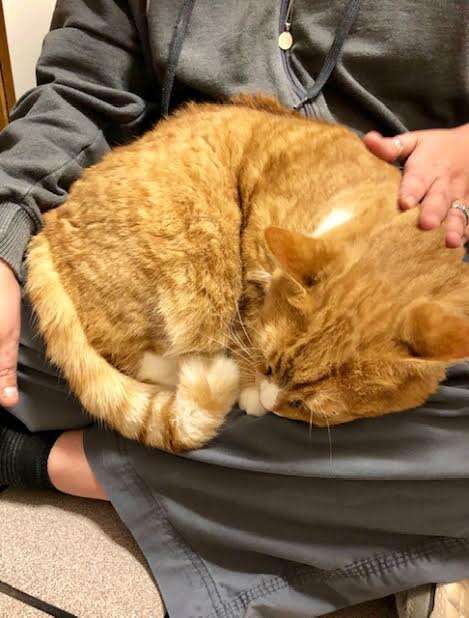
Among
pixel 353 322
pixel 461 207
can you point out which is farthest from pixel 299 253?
pixel 461 207

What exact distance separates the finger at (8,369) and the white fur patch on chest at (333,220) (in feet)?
1.84

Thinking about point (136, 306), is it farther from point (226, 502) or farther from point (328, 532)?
point (328, 532)

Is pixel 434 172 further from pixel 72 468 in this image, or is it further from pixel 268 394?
pixel 72 468

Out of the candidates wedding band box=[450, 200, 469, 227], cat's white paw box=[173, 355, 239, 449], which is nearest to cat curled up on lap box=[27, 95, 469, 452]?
cat's white paw box=[173, 355, 239, 449]

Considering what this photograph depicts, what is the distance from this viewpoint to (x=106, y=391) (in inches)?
39.2

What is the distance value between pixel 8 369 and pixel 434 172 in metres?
0.85

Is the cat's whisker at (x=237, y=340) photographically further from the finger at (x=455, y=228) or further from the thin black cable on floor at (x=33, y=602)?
the thin black cable on floor at (x=33, y=602)

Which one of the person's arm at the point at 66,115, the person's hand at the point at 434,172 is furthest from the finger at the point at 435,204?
the person's arm at the point at 66,115

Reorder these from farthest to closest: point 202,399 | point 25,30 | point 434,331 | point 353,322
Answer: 1. point 25,30
2. point 202,399
3. point 353,322
4. point 434,331

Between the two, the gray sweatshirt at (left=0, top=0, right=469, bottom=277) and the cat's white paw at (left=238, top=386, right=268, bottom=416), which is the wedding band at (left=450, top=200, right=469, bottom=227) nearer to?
the gray sweatshirt at (left=0, top=0, right=469, bottom=277)

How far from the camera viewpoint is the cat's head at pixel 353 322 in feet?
2.75

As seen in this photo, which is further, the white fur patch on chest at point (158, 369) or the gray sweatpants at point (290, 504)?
the white fur patch on chest at point (158, 369)

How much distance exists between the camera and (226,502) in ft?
3.37

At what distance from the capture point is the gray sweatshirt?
1.16 m
